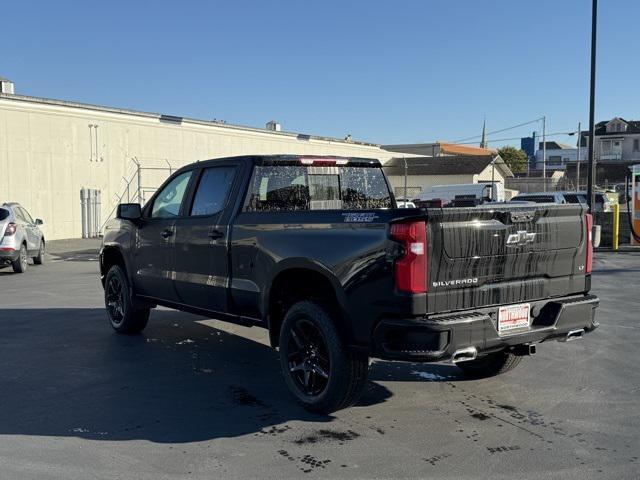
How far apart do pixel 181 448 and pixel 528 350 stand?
2.62 meters

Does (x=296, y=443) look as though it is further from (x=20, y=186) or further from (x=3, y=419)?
(x=20, y=186)

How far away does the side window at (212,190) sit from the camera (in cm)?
614

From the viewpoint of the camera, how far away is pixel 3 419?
4.83m

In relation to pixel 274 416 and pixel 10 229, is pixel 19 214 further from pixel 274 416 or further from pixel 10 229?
pixel 274 416

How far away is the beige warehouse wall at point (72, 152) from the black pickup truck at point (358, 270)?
63.5 feet

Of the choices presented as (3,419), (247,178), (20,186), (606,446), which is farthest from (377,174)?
(20,186)

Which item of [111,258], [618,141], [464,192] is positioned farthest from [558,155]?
[111,258]

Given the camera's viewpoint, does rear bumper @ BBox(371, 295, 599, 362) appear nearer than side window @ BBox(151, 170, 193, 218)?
Yes

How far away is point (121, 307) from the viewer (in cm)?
784

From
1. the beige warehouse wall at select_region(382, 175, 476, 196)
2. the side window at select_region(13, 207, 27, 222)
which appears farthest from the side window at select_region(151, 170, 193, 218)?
the beige warehouse wall at select_region(382, 175, 476, 196)

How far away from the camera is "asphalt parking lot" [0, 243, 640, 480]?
4.02 m

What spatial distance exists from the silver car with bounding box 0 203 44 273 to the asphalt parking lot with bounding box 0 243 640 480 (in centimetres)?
694

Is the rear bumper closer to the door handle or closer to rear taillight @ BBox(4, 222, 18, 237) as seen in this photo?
the door handle

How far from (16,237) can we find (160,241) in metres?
8.83
